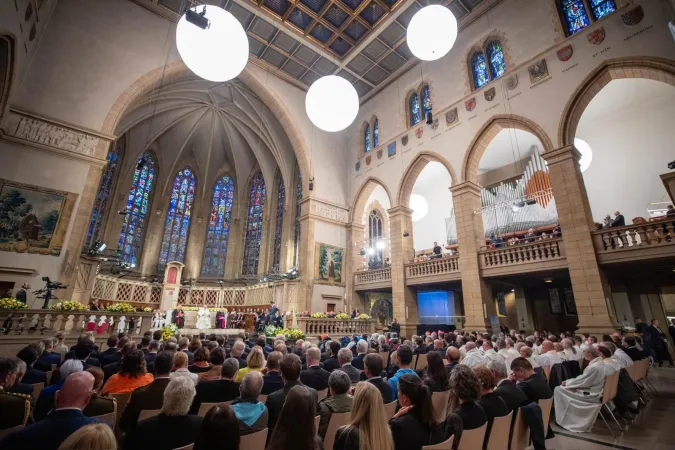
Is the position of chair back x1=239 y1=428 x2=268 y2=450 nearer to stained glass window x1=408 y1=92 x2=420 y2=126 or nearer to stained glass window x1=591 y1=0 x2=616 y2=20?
stained glass window x1=591 y1=0 x2=616 y2=20

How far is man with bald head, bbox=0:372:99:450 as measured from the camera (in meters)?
1.63

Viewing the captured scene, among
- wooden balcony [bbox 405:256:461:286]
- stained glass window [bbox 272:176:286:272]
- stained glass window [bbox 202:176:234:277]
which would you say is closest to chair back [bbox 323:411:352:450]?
wooden balcony [bbox 405:256:461:286]

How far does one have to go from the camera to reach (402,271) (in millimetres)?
14820

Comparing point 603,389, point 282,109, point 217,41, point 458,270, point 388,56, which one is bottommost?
point 603,389

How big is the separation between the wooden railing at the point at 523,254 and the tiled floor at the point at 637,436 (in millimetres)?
5229

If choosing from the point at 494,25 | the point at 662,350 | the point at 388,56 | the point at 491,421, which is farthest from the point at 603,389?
the point at 388,56

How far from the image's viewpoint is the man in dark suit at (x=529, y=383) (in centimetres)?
344

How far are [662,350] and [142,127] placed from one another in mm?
26427

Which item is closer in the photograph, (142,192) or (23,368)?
(23,368)

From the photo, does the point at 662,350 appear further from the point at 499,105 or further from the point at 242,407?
the point at 242,407

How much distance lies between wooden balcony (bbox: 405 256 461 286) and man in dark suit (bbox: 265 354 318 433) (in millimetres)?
10935

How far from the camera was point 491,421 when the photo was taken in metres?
2.71

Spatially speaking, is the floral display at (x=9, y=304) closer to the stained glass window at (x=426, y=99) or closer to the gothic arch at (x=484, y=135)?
the gothic arch at (x=484, y=135)

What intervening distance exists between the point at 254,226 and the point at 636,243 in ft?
69.2
